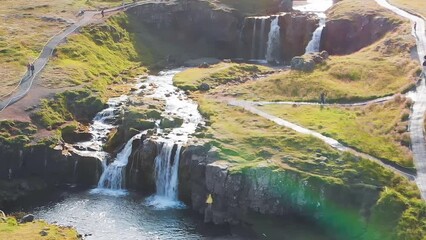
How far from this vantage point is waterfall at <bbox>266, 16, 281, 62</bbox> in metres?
128

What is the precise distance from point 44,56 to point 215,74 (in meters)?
31.7

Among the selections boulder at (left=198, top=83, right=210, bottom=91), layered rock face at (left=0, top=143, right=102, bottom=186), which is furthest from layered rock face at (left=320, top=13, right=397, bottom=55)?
layered rock face at (left=0, top=143, right=102, bottom=186)

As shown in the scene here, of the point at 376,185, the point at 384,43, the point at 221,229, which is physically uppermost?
the point at 384,43

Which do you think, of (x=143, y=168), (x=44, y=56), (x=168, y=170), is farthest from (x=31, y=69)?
(x=168, y=170)

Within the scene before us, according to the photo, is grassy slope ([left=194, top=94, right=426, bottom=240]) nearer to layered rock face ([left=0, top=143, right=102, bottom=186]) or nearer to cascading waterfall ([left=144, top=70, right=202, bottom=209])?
cascading waterfall ([left=144, top=70, right=202, bottom=209])

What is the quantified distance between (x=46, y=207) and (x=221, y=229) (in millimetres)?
22492

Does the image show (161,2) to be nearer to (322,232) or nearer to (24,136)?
(24,136)

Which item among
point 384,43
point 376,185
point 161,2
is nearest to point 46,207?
point 376,185

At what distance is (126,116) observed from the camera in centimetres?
8800

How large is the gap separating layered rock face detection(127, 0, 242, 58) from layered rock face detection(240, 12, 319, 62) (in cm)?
306

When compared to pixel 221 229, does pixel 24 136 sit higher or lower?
higher

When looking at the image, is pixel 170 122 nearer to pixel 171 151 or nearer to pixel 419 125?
pixel 171 151

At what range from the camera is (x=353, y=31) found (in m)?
118

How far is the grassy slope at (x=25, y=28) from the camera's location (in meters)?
104
